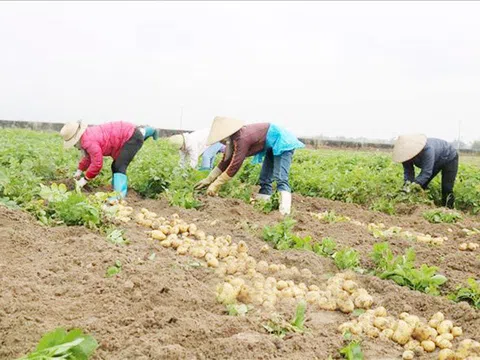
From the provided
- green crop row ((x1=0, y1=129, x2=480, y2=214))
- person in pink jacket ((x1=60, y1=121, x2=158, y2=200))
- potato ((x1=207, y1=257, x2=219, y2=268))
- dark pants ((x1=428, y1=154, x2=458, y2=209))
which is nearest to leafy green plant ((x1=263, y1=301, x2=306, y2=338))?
potato ((x1=207, y1=257, x2=219, y2=268))

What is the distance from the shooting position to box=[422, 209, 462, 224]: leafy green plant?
7254 millimetres

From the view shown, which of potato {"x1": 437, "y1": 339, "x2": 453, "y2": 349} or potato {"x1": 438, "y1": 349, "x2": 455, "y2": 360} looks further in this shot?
potato {"x1": 437, "y1": 339, "x2": 453, "y2": 349}

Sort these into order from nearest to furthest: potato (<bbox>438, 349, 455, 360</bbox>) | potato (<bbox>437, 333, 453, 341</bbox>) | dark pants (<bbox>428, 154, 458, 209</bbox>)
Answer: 1. potato (<bbox>438, 349, 455, 360</bbox>)
2. potato (<bbox>437, 333, 453, 341</bbox>)
3. dark pants (<bbox>428, 154, 458, 209</bbox>)

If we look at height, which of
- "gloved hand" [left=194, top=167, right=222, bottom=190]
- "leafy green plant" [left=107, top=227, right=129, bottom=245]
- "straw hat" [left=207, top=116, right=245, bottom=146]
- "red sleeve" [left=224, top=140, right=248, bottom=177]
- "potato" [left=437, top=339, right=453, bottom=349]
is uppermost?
"straw hat" [left=207, top=116, right=245, bottom=146]

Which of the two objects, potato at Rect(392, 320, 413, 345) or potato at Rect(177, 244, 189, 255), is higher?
potato at Rect(177, 244, 189, 255)

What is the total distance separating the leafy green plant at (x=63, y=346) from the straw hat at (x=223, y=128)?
4.74 m

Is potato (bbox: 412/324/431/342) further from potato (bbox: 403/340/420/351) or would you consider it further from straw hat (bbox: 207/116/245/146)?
straw hat (bbox: 207/116/245/146)

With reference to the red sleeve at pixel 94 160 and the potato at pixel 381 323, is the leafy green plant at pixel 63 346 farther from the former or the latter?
the red sleeve at pixel 94 160

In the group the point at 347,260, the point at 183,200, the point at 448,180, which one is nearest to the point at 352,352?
the point at 347,260

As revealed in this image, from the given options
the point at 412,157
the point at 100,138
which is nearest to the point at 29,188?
the point at 100,138

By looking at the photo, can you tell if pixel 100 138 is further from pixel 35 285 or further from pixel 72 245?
pixel 35 285

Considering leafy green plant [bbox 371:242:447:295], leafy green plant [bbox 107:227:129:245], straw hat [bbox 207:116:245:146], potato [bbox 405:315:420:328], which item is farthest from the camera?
straw hat [bbox 207:116:245:146]

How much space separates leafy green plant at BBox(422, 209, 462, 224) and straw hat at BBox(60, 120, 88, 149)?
4579 mm

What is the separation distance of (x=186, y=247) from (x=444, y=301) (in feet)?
6.71
